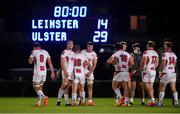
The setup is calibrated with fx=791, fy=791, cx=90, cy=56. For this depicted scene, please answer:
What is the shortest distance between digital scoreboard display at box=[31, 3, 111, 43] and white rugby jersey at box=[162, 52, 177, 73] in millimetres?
8222

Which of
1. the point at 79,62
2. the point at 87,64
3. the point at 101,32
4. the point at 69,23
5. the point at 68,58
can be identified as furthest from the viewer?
the point at 69,23

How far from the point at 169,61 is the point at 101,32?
840 cm

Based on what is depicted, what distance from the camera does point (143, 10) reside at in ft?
142

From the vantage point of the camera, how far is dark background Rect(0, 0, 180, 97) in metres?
34.7

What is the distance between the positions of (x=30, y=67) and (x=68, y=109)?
634 inches

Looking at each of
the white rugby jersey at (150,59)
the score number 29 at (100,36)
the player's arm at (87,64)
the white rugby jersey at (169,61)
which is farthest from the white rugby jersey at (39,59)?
the score number 29 at (100,36)

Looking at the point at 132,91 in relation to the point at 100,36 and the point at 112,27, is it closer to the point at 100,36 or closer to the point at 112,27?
the point at 100,36

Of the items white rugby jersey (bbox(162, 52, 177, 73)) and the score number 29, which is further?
the score number 29

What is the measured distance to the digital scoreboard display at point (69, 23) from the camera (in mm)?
32875

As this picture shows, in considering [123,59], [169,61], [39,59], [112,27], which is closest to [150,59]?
[169,61]

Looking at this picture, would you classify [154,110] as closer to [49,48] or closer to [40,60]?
[40,60]

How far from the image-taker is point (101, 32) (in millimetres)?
32844

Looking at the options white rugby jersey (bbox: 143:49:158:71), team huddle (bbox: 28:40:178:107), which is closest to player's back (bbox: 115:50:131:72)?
team huddle (bbox: 28:40:178:107)

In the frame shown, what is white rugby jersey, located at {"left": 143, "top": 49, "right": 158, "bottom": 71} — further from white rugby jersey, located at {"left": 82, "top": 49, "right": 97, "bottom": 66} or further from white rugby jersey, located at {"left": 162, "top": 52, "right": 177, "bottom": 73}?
white rugby jersey, located at {"left": 82, "top": 49, "right": 97, "bottom": 66}
